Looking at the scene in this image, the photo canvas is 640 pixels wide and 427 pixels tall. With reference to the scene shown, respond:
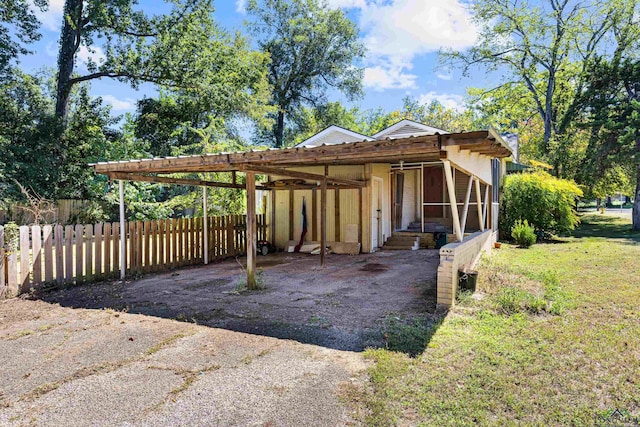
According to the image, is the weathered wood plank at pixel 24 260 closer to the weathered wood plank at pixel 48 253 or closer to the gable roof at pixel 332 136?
the weathered wood plank at pixel 48 253

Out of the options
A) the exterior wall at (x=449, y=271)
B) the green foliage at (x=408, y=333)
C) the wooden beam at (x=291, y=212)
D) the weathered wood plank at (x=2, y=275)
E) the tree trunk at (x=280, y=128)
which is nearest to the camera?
the green foliage at (x=408, y=333)

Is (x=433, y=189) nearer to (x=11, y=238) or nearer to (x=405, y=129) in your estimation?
(x=405, y=129)

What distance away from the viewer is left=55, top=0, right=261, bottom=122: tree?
1600 cm

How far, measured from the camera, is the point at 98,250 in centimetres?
746

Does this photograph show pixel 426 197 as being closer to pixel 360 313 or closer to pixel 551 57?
pixel 360 313

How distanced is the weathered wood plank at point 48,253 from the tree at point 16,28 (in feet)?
43.7

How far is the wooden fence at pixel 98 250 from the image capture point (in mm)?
6195

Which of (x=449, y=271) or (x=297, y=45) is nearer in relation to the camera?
(x=449, y=271)

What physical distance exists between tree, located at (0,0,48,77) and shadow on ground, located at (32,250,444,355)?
1395 centimetres

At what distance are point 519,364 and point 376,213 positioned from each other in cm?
824

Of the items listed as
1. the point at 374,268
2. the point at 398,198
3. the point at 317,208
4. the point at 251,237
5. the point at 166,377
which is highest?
the point at 398,198

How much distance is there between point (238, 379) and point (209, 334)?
1297 mm

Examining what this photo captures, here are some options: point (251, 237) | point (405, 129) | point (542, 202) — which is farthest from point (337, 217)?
point (542, 202)

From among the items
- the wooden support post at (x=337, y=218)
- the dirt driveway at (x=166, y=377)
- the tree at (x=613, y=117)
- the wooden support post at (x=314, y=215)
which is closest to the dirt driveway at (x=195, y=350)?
the dirt driveway at (x=166, y=377)
